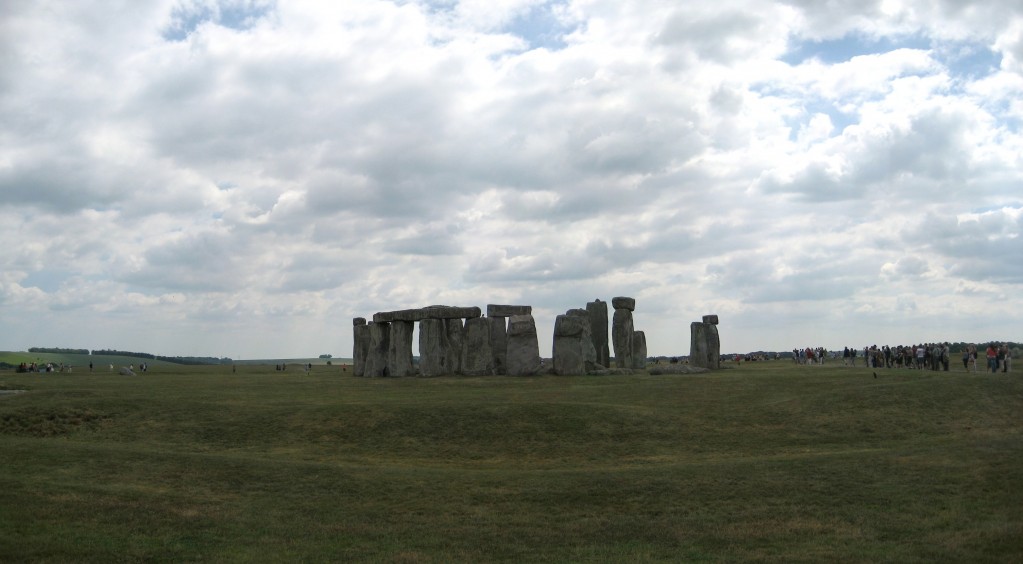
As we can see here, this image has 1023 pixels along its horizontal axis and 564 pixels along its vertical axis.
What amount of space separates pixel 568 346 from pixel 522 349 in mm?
2555

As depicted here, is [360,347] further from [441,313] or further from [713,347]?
[713,347]

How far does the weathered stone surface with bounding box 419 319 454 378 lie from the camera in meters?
45.8

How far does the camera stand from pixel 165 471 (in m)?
19.1

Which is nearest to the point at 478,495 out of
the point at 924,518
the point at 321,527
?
the point at 321,527

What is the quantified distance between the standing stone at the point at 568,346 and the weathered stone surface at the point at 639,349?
Answer: 8.80 m

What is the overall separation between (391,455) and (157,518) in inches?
335

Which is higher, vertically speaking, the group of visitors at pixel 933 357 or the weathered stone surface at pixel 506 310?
the weathered stone surface at pixel 506 310

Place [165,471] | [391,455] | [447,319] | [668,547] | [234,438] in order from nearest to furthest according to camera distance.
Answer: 1. [668,547]
2. [165,471]
3. [391,455]
4. [234,438]
5. [447,319]

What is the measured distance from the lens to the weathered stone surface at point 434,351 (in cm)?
4575

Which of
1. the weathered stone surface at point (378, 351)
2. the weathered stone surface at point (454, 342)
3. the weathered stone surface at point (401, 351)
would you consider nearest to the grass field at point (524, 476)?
the weathered stone surface at point (454, 342)

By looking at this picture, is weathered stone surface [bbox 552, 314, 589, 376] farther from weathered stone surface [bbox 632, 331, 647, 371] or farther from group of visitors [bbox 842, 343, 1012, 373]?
group of visitors [bbox 842, 343, 1012, 373]

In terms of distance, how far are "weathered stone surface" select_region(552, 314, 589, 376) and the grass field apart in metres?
10.9

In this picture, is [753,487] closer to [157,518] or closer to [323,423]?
[157,518]

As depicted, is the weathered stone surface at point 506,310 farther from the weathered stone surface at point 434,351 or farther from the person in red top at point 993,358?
the person in red top at point 993,358
